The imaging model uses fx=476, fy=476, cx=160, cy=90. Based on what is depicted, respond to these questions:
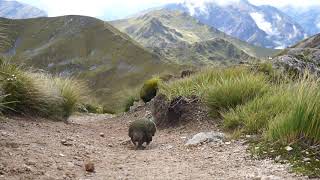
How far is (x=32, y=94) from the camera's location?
35.5ft

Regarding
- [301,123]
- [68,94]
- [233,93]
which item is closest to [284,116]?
[301,123]

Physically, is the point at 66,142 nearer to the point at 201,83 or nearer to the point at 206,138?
the point at 206,138

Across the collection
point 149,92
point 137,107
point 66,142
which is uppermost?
point 66,142

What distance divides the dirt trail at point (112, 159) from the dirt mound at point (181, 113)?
5.74 feet

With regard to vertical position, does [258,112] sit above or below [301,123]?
below

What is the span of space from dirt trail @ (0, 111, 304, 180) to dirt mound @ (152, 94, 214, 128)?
1.75 meters

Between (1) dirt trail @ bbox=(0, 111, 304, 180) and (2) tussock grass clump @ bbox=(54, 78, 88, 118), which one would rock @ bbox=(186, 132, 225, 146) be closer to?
(1) dirt trail @ bbox=(0, 111, 304, 180)

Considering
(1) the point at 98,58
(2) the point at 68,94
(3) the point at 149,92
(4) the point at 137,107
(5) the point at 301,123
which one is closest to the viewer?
(5) the point at 301,123

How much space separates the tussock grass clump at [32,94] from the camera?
33.4ft

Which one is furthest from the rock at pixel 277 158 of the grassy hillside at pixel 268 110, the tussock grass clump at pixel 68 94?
the tussock grass clump at pixel 68 94

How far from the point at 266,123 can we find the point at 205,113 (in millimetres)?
2992

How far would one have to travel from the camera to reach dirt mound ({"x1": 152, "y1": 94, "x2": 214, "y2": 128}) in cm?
1152

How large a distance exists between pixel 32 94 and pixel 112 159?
4.08 m

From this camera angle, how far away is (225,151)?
7.88 meters
